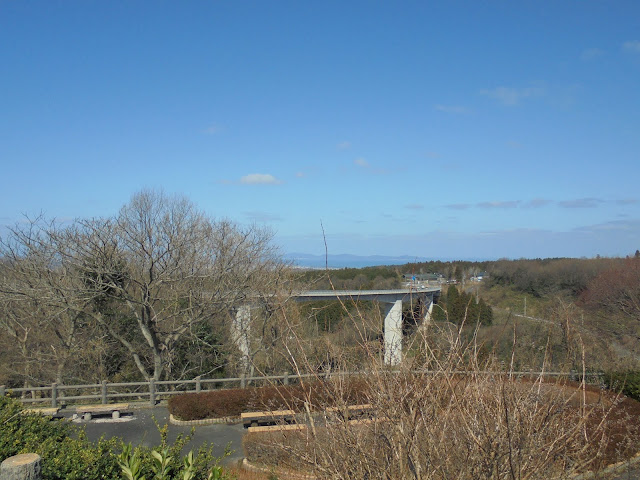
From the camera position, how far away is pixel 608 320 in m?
28.3

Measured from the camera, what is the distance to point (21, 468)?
348 cm

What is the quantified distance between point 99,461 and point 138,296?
16.5m

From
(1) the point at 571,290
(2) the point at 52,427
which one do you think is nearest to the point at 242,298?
(2) the point at 52,427

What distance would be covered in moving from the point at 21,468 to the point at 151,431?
930cm

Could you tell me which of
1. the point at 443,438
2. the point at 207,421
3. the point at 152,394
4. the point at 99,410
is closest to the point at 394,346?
the point at 443,438

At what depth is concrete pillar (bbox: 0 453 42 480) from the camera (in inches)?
135

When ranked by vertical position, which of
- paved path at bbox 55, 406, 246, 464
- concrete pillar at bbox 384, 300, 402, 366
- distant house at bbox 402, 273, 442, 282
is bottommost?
paved path at bbox 55, 406, 246, 464

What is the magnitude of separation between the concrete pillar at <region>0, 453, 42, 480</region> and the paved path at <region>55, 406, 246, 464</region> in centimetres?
748

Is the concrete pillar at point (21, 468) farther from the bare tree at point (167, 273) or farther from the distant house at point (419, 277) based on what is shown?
the bare tree at point (167, 273)

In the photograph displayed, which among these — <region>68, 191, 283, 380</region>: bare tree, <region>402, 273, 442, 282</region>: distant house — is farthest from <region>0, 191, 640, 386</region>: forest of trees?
<region>402, 273, 442, 282</region>: distant house

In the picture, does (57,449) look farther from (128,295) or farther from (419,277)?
(128,295)

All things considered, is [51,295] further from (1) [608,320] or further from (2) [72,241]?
(1) [608,320]

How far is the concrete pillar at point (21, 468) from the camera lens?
344 cm

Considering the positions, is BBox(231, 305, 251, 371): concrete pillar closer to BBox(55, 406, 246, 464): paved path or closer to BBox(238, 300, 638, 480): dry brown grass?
BBox(55, 406, 246, 464): paved path
